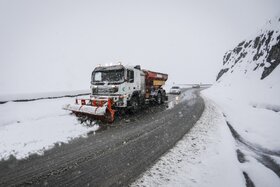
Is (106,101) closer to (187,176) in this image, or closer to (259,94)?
(187,176)

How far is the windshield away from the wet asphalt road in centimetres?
410

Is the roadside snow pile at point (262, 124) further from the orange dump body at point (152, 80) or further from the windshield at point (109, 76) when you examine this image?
the windshield at point (109, 76)

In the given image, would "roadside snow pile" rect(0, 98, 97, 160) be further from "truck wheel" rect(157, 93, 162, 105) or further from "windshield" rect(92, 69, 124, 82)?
"truck wheel" rect(157, 93, 162, 105)

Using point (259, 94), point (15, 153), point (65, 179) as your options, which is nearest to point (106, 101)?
→ point (15, 153)

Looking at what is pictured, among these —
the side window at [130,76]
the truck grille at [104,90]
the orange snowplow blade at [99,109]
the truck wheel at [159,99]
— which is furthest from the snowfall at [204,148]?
the truck wheel at [159,99]

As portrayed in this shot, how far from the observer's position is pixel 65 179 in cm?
441

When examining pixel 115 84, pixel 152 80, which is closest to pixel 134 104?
pixel 115 84

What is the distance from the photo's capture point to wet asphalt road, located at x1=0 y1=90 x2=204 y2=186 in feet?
14.5

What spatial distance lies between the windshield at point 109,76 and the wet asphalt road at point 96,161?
4100mm

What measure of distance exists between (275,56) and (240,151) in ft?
74.6

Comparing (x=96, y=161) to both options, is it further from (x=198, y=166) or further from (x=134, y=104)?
(x=134, y=104)

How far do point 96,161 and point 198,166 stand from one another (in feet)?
9.70

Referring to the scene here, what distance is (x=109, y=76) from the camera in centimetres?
1182

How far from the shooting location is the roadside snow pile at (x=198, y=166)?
14.4 ft
